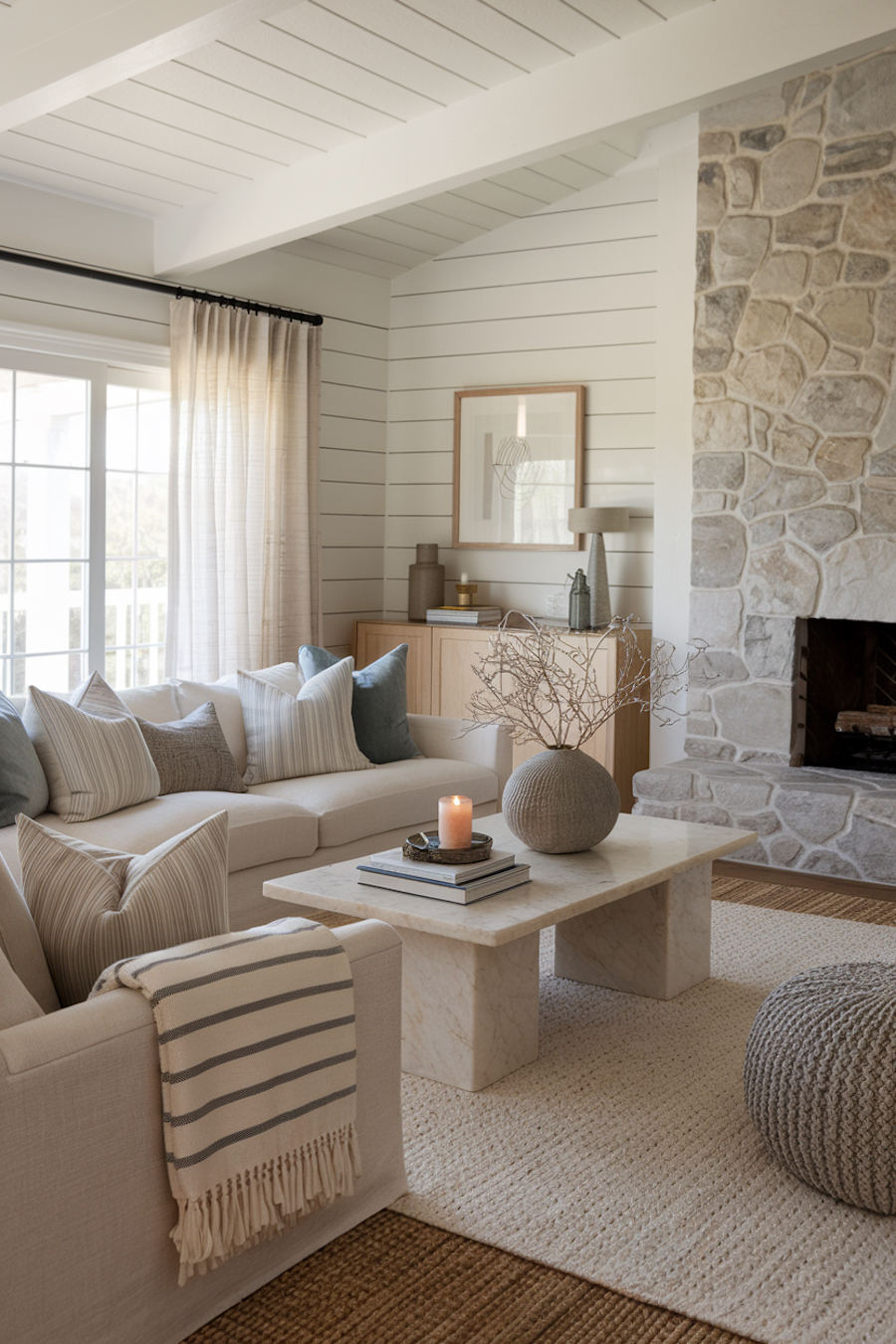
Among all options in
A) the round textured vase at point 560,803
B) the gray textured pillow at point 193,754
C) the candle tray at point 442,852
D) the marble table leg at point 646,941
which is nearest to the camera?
the candle tray at point 442,852

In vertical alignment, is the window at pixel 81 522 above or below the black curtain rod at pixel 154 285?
below

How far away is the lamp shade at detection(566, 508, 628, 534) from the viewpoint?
18.2 ft

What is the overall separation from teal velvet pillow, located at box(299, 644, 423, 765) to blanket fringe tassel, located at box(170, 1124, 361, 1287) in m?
2.62


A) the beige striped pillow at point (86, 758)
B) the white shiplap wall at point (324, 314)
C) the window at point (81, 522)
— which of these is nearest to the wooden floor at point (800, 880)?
the beige striped pillow at point (86, 758)

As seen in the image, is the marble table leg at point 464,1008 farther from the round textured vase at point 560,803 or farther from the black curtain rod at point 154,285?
the black curtain rod at point 154,285

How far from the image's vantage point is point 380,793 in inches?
166

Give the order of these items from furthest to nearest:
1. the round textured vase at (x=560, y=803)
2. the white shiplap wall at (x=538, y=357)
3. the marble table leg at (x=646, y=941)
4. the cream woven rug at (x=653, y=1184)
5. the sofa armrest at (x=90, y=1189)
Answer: the white shiplap wall at (x=538, y=357)
the marble table leg at (x=646, y=941)
the round textured vase at (x=560, y=803)
the cream woven rug at (x=653, y=1184)
the sofa armrest at (x=90, y=1189)

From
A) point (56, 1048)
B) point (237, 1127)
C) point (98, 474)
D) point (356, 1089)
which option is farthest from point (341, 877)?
point (98, 474)

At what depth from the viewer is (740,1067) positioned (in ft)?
9.45

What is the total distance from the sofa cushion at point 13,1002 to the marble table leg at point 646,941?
75.1 inches

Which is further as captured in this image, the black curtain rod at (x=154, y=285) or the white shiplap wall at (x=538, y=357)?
the white shiplap wall at (x=538, y=357)

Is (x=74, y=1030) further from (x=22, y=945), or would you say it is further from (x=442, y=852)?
(x=442, y=852)

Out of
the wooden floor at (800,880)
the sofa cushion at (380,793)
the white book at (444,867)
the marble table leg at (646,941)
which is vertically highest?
the white book at (444,867)

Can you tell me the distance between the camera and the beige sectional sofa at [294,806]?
3592 millimetres
